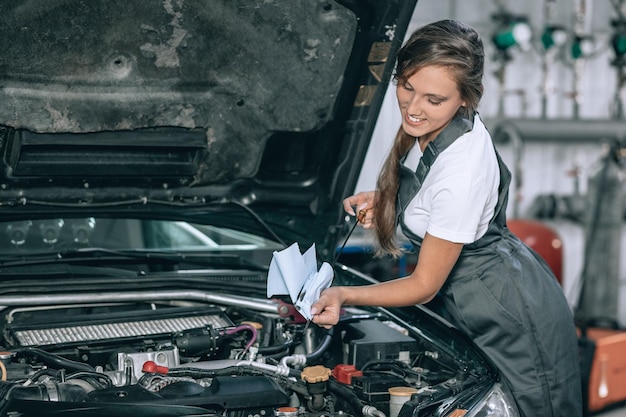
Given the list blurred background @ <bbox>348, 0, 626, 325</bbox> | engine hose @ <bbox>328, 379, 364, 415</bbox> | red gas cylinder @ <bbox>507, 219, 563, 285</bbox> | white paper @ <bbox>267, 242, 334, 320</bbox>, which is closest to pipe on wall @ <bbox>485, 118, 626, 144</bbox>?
blurred background @ <bbox>348, 0, 626, 325</bbox>

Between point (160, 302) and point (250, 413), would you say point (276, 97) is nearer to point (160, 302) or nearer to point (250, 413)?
point (160, 302)

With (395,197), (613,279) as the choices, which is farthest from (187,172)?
(613,279)

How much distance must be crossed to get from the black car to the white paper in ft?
0.71

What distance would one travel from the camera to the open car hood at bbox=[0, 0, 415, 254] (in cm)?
201

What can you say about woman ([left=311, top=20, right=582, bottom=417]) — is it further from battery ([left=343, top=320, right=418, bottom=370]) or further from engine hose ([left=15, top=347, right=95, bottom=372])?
engine hose ([left=15, top=347, right=95, bottom=372])

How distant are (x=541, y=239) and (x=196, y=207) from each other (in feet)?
11.8

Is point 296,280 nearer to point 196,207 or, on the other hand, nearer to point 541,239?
point 196,207

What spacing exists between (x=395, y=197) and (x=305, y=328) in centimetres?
44

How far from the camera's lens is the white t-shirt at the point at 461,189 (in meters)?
1.71

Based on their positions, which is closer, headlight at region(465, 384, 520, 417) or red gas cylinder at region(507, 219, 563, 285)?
headlight at region(465, 384, 520, 417)

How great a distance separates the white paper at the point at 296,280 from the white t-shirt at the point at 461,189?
0.87 ft

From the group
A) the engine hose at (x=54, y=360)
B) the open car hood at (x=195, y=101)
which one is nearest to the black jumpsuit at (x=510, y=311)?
the open car hood at (x=195, y=101)

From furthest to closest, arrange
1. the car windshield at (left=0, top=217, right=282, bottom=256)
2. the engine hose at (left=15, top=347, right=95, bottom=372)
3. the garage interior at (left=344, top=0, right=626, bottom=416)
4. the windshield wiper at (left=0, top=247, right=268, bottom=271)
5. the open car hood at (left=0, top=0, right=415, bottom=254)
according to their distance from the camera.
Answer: the garage interior at (left=344, top=0, right=626, bottom=416)
the car windshield at (left=0, top=217, right=282, bottom=256)
the windshield wiper at (left=0, top=247, right=268, bottom=271)
the open car hood at (left=0, top=0, right=415, bottom=254)
the engine hose at (left=15, top=347, right=95, bottom=372)

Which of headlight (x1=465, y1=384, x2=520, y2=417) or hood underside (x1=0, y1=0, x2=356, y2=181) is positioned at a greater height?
hood underside (x1=0, y1=0, x2=356, y2=181)
